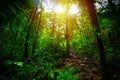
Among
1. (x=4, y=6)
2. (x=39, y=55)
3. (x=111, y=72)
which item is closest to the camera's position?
(x=4, y=6)

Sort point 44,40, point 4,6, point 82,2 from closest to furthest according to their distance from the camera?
point 4,6, point 82,2, point 44,40

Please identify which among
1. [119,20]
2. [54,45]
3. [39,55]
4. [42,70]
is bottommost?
[42,70]

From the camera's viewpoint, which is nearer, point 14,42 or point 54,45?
point 14,42

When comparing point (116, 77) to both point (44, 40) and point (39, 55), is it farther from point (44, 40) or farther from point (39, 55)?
point (44, 40)

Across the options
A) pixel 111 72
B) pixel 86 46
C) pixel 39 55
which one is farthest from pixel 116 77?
pixel 86 46

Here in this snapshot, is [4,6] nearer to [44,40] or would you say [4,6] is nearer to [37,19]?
[37,19]

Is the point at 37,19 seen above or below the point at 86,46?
above

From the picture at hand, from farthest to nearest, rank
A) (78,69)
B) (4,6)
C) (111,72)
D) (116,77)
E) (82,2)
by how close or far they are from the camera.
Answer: (78,69)
(82,2)
(111,72)
(116,77)
(4,6)

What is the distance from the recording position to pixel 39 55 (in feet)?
28.6

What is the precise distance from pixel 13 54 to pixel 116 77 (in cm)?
510

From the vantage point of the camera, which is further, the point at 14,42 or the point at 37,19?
the point at 37,19

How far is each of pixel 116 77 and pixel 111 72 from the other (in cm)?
50

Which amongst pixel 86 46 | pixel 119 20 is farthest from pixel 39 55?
pixel 86 46

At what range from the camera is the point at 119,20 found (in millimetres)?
5406
